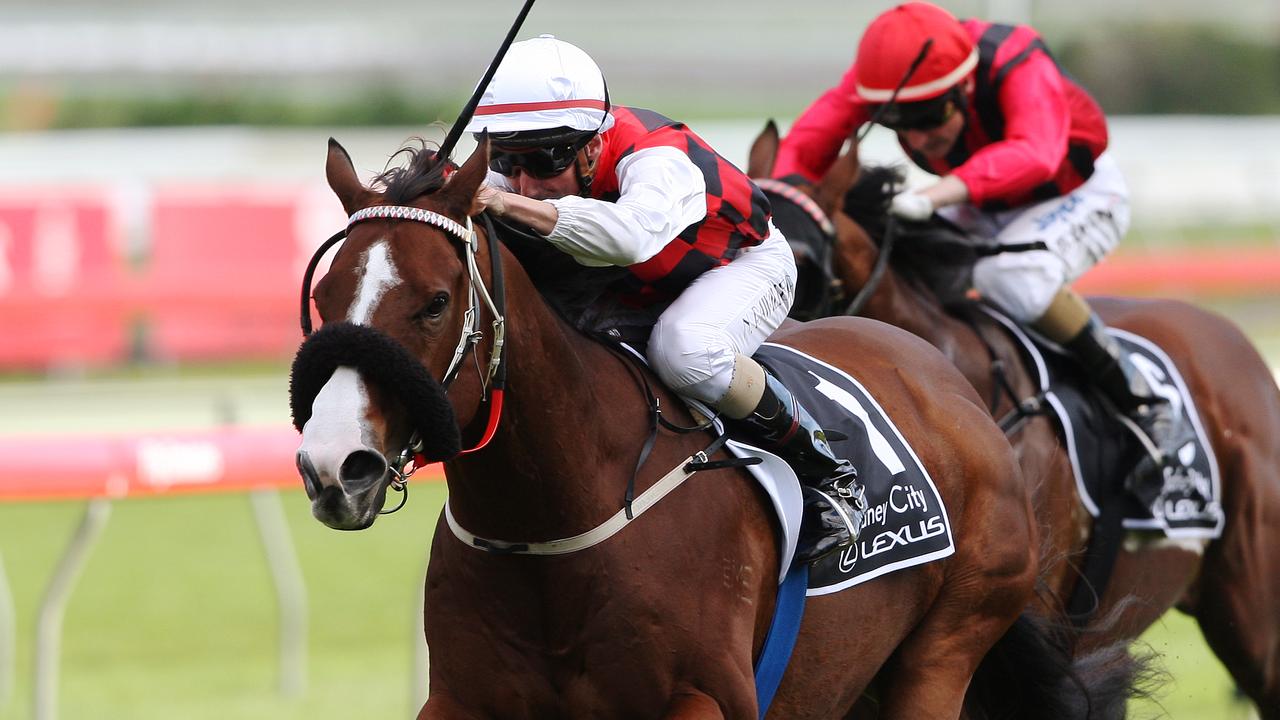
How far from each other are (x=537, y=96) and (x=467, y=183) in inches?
16.4

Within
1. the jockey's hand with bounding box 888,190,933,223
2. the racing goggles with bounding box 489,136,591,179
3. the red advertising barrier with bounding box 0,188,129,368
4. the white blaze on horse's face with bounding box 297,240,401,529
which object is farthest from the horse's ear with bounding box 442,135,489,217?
the red advertising barrier with bounding box 0,188,129,368

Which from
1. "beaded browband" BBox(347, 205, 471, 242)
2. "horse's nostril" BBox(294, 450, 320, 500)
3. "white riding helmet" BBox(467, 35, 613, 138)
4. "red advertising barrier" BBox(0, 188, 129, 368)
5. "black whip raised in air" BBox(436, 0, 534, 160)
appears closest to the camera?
"horse's nostril" BBox(294, 450, 320, 500)

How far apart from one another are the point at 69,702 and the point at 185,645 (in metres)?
1.09

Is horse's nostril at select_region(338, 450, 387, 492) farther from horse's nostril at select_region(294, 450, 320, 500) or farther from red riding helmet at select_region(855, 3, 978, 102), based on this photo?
red riding helmet at select_region(855, 3, 978, 102)

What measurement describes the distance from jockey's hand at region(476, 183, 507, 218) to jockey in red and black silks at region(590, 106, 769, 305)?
49cm

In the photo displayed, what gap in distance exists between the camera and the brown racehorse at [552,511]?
268 cm

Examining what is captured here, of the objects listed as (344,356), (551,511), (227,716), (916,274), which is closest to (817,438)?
(551,511)

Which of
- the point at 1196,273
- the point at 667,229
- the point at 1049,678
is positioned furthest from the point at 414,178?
the point at 1196,273

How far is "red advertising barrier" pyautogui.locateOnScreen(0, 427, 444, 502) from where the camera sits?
5156mm

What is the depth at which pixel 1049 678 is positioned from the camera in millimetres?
4164

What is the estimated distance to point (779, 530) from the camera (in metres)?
3.49

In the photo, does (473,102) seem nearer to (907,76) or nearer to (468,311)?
(468,311)

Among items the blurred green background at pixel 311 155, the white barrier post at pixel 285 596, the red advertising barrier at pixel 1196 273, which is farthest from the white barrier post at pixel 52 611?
the red advertising barrier at pixel 1196 273

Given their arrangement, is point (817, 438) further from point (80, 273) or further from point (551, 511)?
point (80, 273)
